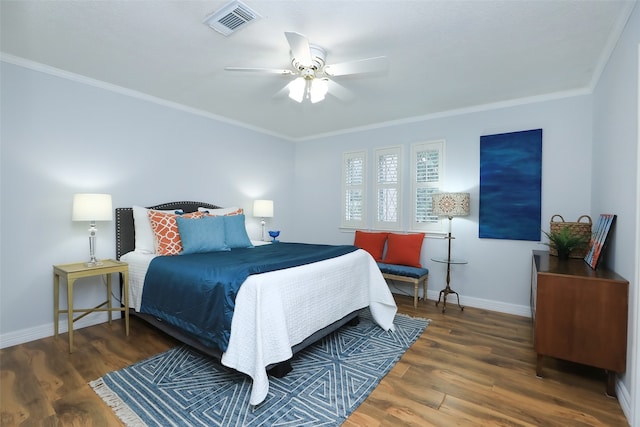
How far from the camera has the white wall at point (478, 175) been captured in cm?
322

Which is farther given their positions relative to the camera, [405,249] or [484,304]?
[405,249]

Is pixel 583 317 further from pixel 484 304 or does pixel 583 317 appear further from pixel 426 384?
pixel 484 304

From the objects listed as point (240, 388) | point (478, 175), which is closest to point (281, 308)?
point (240, 388)

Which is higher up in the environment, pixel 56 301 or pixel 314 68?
pixel 314 68

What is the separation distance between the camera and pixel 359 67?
2.29 meters

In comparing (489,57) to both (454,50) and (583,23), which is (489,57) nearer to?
(454,50)

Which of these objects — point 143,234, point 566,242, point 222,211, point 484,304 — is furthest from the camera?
point 222,211

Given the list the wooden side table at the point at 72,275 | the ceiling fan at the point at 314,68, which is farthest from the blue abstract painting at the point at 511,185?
the wooden side table at the point at 72,275

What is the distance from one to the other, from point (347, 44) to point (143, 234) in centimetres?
270

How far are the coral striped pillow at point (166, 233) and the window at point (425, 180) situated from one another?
2995 millimetres

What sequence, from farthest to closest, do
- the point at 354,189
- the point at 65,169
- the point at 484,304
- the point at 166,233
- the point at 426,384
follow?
the point at 354,189, the point at 484,304, the point at 166,233, the point at 65,169, the point at 426,384

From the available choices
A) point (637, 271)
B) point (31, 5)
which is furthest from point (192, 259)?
point (637, 271)

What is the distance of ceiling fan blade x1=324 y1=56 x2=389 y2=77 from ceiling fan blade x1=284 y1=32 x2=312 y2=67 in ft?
0.79

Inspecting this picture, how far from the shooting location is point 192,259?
261 cm
